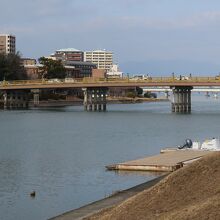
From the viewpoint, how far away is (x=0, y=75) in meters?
151

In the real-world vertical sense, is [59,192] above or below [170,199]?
below

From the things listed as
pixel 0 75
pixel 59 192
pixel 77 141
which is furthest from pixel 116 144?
pixel 0 75

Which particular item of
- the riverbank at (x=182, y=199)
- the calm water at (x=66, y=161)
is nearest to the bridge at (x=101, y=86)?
the calm water at (x=66, y=161)

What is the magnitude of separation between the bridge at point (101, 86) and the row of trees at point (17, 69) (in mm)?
10693

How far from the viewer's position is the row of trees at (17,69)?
151 metres

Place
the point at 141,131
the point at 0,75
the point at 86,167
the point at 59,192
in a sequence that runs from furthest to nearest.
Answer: the point at 0,75
the point at 141,131
the point at 86,167
the point at 59,192

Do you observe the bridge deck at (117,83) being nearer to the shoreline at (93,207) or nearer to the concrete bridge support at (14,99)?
the concrete bridge support at (14,99)

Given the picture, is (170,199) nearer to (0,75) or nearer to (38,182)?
(38,182)

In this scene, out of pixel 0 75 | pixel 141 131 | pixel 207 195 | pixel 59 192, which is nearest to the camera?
pixel 207 195

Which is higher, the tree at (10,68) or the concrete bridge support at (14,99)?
the tree at (10,68)

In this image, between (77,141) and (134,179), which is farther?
(77,141)

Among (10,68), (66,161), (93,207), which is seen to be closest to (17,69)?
(10,68)

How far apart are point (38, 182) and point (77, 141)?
2525 centimetres

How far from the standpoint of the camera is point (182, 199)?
15367 millimetres
